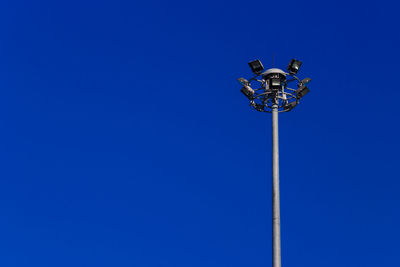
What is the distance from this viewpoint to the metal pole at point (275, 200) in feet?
64.5

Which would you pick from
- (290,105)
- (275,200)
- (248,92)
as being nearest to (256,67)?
(248,92)

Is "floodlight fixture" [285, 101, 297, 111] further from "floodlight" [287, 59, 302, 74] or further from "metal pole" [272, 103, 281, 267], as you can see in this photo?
"floodlight" [287, 59, 302, 74]

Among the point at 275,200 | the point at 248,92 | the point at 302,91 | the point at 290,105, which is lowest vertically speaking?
the point at 275,200

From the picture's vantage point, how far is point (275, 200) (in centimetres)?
2058

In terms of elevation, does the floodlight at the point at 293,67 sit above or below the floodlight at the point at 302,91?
above

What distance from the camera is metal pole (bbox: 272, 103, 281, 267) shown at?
1966 centimetres

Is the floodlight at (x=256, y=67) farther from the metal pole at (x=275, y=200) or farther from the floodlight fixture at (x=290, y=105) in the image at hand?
the floodlight fixture at (x=290, y=105)

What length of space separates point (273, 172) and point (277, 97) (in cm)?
324

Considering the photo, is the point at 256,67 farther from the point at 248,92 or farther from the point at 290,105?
the point at 290,105

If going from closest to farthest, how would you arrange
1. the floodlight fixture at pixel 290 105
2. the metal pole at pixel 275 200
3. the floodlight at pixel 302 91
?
the metal pole at pixel 275 200 → the floodlight fixture at pixel 290 105 → the floodlight at pixel 302 91

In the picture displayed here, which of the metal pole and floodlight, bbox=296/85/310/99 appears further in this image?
floodlight, bbox=296/85/310/99

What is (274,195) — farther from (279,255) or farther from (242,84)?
(242,84)

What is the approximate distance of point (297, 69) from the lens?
23906 mm

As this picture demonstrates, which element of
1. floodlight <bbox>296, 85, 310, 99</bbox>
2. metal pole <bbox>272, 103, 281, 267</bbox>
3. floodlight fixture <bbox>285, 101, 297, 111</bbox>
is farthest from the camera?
floodlight <bbox>296, 85, 310, 99</bbox>
